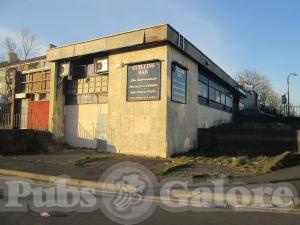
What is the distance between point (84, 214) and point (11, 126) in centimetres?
1928

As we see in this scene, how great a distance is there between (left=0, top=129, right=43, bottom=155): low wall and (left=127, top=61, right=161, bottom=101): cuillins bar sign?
670 centimetres

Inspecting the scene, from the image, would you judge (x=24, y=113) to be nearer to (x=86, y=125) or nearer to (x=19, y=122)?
(x=19, y=122)

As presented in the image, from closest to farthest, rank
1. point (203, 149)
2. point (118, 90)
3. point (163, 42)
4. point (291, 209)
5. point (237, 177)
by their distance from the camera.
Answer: point (291, 209), point (237, 177), point (163, 42), point (118, 90), point (203, 149)

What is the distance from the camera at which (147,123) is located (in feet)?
58.2

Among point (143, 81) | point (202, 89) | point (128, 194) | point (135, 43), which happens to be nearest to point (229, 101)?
point (202, 89)

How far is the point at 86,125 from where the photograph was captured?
68.8ft

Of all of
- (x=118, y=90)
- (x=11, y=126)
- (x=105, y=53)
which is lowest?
(x=11, y=126)

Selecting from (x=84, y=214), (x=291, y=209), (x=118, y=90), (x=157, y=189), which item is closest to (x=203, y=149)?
(x=118, y=90)

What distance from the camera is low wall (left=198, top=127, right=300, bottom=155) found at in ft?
62.8

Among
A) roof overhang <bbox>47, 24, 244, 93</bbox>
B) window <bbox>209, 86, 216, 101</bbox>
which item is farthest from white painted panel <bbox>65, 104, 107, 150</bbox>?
window <bbox>209, 86, 216, 101</bbox>

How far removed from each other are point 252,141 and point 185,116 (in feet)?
13.0

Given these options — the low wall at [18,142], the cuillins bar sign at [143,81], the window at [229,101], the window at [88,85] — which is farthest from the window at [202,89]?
the low wall at [18,142]

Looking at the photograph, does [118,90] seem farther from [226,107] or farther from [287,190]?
[226,107]

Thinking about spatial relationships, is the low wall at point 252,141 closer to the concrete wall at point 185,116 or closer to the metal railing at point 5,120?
the concrete wall at point 185,116
